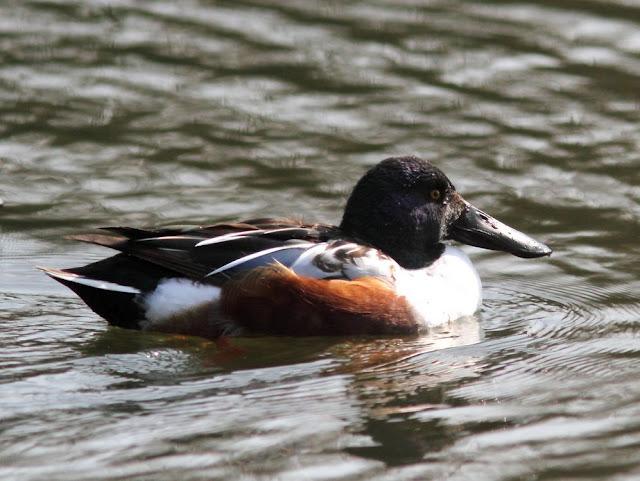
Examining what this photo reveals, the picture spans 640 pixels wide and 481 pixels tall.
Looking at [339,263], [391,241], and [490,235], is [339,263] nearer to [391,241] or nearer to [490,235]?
[391,241]

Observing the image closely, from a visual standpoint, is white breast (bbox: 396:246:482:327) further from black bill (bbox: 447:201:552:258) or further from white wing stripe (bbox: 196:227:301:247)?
white wing stripe (bbox: 196:227:301:247)

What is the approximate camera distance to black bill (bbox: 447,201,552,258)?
330 inches

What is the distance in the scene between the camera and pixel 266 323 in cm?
769

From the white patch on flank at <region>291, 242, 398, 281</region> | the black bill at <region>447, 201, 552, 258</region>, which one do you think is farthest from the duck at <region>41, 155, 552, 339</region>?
the black bill at <region>447, 201, 552, 258</region>

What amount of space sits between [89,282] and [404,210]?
176 centimetres

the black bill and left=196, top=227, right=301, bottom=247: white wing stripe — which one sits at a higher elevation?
left=196, top=227, right=301, bottom=247: white wing stripe

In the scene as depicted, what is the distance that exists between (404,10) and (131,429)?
7.12m

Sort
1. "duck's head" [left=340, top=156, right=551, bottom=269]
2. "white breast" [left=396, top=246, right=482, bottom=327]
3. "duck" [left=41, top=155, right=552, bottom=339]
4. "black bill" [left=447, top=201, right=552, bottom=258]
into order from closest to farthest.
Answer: "duck" [left=41, top=155, right=552, bottom=339] → "white breast" [left=396, top=246, right=482, bottom=327] → "duck's head" [left=340, top=156, right=551, bottom=269] → "black bill" [left=447, top=201, right=552, bottom=258]


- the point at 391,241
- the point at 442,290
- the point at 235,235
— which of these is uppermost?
the point at 235,235

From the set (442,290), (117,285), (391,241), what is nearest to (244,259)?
(117,285)

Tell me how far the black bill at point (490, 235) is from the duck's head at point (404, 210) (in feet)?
0.28

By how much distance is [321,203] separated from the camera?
9.59 m

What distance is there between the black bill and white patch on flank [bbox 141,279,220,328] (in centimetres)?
154

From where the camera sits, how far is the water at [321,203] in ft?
19.6
